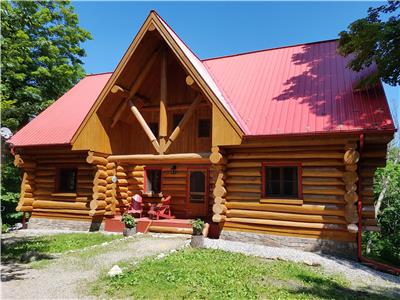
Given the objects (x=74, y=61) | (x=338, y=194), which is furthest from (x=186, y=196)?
(x=74, y=61)

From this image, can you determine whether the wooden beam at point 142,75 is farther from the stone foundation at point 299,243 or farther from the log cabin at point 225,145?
the stone foundation at point 299,243

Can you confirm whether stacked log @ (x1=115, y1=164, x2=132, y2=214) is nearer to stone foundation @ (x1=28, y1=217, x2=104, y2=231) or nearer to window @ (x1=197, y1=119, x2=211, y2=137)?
stone foundation @ (x1=28, y1=217, x2=104, y2=231)

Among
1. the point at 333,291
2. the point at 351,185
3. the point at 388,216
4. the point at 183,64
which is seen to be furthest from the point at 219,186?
the point at 388,216

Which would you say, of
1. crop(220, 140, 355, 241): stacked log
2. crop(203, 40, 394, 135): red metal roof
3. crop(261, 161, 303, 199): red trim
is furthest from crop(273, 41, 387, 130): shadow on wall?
crop(261, 161, 303, 199): red trim

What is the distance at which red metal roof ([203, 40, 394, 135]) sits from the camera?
1032cm

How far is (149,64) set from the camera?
13.8 meters

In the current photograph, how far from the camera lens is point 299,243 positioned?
10.4 meters

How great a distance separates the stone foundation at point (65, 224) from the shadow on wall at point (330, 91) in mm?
9692

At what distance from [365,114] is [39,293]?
1031cm

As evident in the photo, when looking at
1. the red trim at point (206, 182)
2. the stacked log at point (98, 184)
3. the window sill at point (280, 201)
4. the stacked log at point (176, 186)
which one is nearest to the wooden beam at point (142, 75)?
the stacked log at point (98, 184)

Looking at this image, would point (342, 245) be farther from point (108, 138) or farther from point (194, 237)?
point (108, 138)

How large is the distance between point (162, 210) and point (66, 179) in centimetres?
549

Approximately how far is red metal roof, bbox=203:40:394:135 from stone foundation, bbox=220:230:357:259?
3.60 m

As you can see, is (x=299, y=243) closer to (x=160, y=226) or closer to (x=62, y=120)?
(x=160, y=226)
